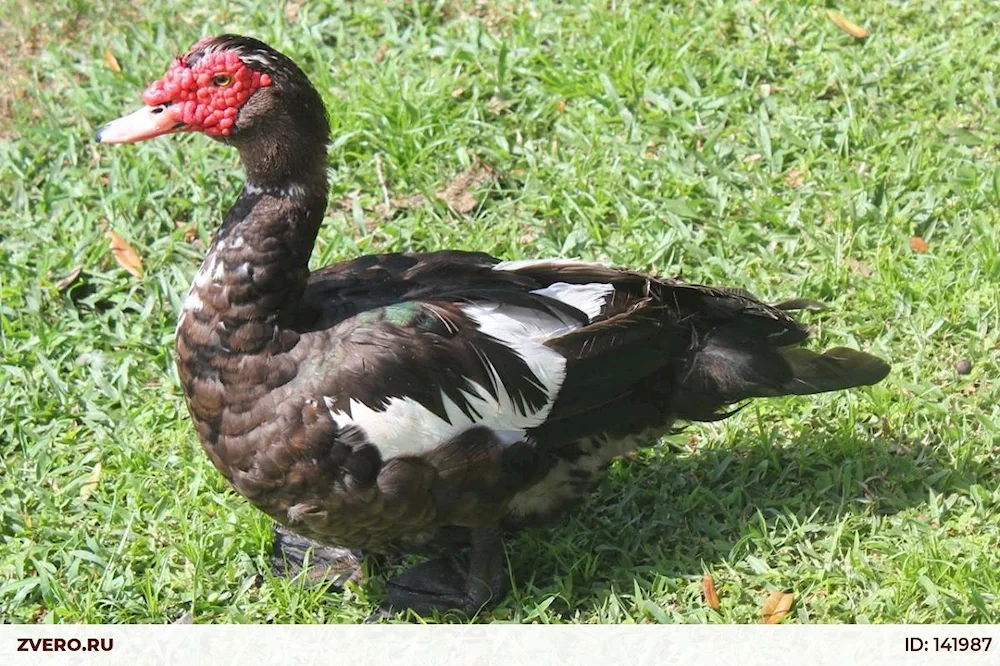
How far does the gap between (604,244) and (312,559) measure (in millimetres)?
1827

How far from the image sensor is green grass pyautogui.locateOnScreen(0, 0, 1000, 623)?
4.30 m

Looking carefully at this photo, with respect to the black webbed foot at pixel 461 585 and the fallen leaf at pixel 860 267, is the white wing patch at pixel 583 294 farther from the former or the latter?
the fallen leaf at pixel 860 267

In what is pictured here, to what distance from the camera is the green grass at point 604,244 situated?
4.30 meters

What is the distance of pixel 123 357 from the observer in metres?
5.14

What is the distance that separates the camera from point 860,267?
5234 millimetres

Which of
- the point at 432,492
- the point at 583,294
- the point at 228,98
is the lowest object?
the point at 432,492

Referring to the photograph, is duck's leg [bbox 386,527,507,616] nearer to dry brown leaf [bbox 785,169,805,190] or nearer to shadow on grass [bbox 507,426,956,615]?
shadow on grass [bbox 507,426,956,615]

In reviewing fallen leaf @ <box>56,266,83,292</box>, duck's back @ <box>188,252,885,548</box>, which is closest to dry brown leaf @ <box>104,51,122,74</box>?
fallen leaf @ <box>56,266,83,292</box>

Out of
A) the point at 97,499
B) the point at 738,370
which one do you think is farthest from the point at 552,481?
the point at 97,499

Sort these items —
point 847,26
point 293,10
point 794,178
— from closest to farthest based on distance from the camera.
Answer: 1. point 794,178
2. point 847,26
3. point 293,10

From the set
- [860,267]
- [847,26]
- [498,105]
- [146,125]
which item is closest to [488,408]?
[146,125]

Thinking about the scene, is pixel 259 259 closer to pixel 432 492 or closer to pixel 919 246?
pixel 432 492
